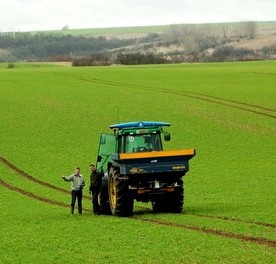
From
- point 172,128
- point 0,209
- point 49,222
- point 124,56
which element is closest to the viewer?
point 49,222

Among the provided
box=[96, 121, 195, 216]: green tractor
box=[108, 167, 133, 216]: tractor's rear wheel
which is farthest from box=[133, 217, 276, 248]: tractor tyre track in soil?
box=[96, 121, 195, 216]: green tractor

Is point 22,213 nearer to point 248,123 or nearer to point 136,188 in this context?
point 136,188

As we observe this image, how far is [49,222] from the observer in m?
27.5

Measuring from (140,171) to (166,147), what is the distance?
2403 cm

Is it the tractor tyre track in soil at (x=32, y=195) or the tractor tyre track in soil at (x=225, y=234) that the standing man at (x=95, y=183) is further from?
the tractor tyre track in soil at (x=225, y=234)

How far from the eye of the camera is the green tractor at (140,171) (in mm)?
27469

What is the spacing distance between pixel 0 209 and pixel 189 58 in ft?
508

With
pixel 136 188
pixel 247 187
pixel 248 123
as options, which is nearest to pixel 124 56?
pixel 248 123

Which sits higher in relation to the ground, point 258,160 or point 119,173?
point 119,173

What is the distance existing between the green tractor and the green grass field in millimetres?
798

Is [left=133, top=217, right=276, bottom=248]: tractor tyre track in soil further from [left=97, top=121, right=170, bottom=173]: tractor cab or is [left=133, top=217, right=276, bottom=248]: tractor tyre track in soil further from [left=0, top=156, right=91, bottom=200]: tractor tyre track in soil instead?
[left=0, top=156, right=91, bottom=200]: tractor tyre track in soil

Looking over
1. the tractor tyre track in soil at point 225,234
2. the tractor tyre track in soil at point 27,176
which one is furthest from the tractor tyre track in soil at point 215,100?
the tractor tyre track in soil at point 225,234

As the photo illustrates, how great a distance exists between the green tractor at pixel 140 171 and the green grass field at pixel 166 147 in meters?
0.80

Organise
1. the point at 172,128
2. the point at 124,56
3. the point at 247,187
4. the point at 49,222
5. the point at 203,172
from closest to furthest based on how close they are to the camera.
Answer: the point at 49,222 → the point at 247,187 → the point at 203,172 → the point at 172,128 → the point at 124,56
